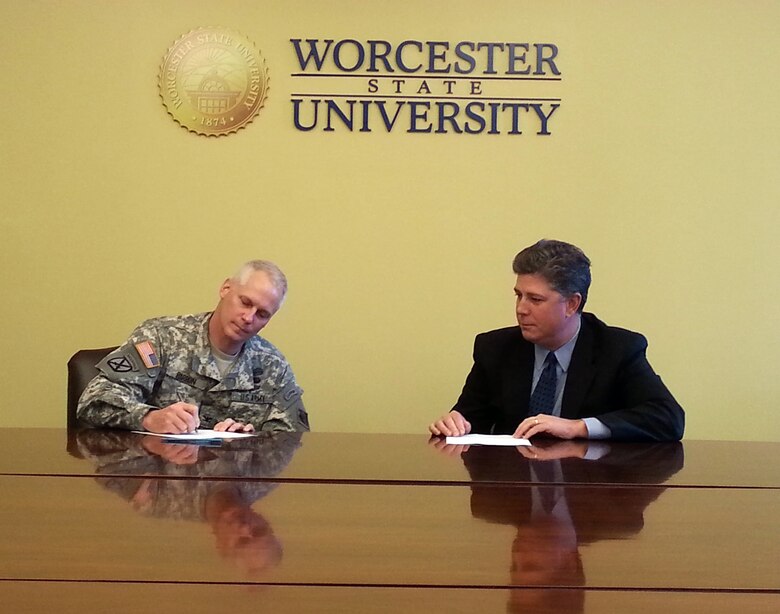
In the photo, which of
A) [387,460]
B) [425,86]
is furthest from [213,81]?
[387,460]

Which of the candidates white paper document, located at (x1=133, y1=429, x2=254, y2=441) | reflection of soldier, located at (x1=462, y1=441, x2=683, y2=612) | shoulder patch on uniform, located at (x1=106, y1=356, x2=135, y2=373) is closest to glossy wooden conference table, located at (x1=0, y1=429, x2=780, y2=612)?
reflection of soldier, located at (x1=462, y1=441, x2=683, y2=612)

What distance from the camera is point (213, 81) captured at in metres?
4.03

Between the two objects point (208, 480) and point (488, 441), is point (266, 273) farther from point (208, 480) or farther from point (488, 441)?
point (208, 480)

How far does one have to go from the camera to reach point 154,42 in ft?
13.3

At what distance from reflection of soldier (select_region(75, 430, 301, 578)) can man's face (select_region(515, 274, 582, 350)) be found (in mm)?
886

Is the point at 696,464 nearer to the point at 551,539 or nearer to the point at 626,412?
the point at 626,412

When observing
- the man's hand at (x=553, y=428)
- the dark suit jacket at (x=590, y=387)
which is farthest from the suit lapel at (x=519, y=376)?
the man's hand at (x=553, y=428)

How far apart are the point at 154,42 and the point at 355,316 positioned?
1.43 meters

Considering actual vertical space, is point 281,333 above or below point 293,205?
below

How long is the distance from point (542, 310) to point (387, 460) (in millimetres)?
1003

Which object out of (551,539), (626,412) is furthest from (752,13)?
(551,539)

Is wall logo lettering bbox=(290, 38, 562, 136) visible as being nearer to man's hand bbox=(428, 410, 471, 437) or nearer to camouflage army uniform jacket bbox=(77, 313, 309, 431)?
camouflage army uniform jacket bbox=(77, 313, 309, 431)

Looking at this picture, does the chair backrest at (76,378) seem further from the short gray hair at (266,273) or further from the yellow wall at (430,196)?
the yellow wall at (430,196)

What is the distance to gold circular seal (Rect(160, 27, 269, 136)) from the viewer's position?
158 inches
